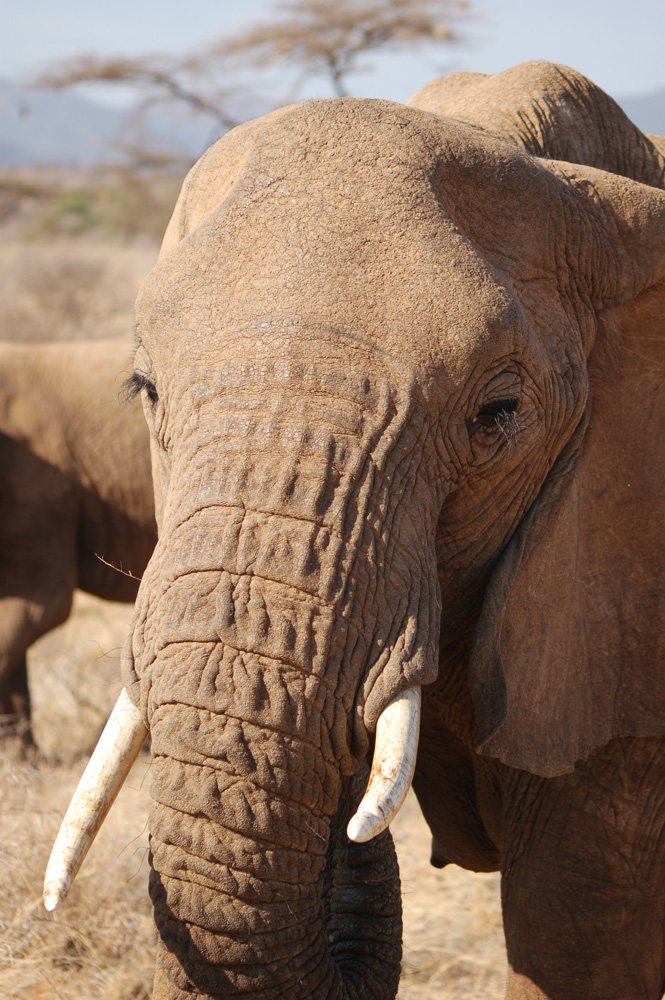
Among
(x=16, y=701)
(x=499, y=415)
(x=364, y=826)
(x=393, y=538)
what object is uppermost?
(x=499, y=415)

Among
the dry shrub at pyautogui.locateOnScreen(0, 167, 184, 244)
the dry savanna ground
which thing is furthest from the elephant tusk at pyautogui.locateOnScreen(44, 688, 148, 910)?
the dry shrub at pyautogui.locateOnScreen(0, 167, 184, 244)

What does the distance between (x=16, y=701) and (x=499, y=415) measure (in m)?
4.37

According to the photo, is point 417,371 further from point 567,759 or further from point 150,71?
point 150,71

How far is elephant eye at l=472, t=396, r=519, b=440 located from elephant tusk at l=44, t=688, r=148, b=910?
2.63ft

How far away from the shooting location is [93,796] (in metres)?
1.94

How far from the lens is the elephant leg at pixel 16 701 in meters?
A: 5.70

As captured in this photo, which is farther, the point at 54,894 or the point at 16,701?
the point at 16,701

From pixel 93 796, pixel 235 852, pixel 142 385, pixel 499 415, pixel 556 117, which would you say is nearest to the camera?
pixel 235 852

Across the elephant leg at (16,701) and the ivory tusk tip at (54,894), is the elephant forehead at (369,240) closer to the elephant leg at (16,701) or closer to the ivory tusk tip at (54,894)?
the ivory tusk tip at (54,894)

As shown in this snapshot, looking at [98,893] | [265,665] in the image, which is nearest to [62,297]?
[98,893]

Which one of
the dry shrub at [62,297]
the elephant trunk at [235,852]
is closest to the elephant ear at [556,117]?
the elephant trunk at [235,852]

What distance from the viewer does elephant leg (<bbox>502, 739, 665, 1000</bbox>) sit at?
8.29ft

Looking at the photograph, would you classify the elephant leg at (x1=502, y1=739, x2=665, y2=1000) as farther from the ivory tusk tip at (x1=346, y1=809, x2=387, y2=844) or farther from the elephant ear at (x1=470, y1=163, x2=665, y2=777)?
the ivory tusk tip at (x1=346, y1=809, x2=387, y2=844)

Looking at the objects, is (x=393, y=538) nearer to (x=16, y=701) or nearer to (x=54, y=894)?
(x=54, y=894)
